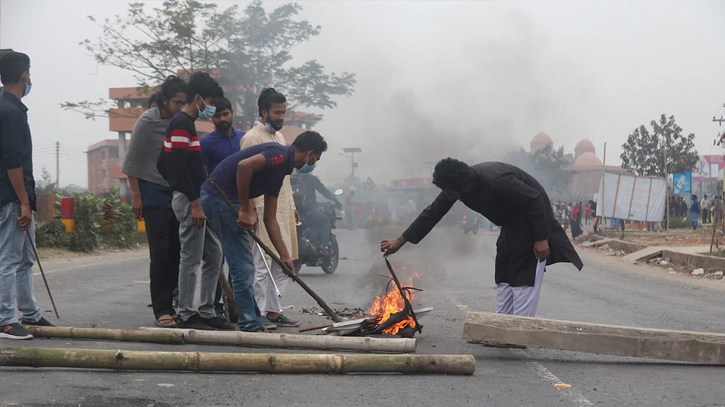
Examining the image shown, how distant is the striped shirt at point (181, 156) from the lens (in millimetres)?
5508

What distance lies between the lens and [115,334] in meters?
4.89

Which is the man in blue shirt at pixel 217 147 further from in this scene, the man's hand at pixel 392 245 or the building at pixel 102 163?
the building at pixel 102 163

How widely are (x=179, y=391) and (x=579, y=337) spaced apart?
257cm

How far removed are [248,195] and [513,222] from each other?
2005 mm

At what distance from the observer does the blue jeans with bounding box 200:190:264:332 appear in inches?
214

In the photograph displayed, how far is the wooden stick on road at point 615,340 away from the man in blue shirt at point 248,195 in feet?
5.94

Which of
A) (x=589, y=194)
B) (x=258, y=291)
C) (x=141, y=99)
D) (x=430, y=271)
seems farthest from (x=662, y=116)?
(x=589, y=194)

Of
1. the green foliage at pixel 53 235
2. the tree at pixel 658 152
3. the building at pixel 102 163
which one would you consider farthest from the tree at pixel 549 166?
the green foliage at pixel 53 235

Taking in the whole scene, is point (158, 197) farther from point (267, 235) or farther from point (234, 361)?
point (234, 361)

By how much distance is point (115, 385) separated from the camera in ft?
12.4

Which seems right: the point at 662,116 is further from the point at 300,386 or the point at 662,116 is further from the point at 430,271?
the point at 300,386

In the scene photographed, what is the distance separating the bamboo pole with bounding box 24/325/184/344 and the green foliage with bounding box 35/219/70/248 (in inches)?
411

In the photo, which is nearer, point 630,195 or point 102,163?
point 630,195

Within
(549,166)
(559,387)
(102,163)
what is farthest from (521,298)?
(102,163)
